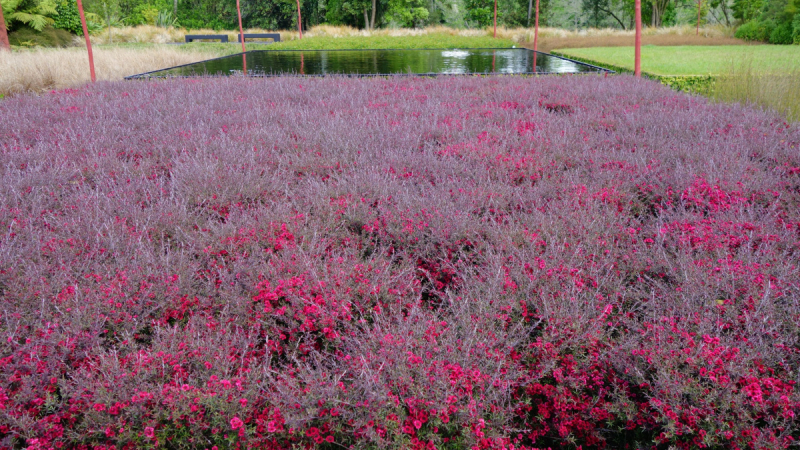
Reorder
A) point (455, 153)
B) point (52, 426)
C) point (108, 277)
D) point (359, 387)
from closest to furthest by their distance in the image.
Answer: point (52, 426), point (359, 387), point (108, 277), point (455, 153)

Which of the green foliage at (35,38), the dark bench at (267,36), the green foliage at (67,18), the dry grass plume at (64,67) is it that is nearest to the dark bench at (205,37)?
the dark bench at (267,36)

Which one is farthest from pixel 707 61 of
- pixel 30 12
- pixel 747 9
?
pixel 747 9

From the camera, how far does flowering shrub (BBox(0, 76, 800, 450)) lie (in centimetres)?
170

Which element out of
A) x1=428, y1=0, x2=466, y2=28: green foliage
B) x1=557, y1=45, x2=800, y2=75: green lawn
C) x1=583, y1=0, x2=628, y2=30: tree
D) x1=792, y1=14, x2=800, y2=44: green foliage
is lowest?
x1=557, y1=45, x2=800, y2=75: green lawn

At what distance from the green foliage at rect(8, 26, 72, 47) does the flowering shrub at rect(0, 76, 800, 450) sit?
2279 cm

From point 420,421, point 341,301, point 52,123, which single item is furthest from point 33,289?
point 52,123

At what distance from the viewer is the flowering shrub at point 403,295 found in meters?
1.70

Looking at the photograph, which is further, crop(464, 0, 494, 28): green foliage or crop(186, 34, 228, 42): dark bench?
crop(464, 0, 494, 28): green foliage

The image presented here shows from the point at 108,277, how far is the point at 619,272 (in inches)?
106

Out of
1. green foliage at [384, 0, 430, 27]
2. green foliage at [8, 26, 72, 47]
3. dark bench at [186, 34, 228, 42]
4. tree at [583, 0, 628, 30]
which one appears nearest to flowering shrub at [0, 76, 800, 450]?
green foliage at [8, 26, 72, 47]

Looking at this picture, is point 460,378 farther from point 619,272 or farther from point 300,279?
point 619,272

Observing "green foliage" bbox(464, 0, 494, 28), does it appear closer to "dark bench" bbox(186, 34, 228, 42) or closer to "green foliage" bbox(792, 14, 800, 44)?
"dark bench" bbox(186, 34, 228, 42)

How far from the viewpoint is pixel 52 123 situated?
19.1 ft

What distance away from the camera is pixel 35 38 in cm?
2162
